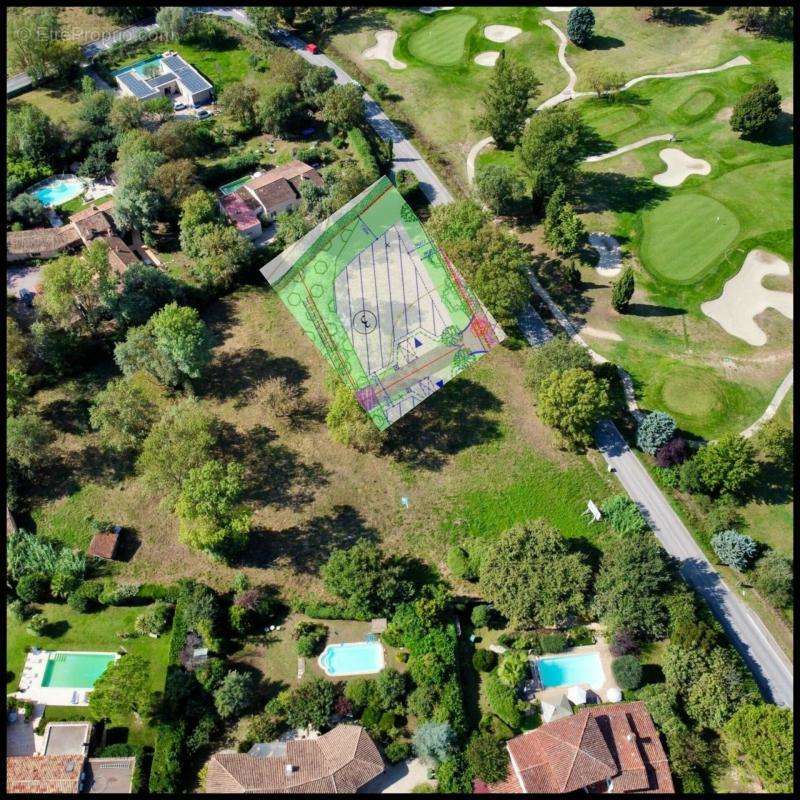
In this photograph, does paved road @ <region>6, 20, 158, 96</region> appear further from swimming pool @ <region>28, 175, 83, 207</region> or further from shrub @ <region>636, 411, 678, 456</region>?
shrub @ <region>636, 411, 678, 456</region>

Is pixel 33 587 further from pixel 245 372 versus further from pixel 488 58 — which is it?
pixel 488 58

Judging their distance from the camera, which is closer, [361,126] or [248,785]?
[248,785]

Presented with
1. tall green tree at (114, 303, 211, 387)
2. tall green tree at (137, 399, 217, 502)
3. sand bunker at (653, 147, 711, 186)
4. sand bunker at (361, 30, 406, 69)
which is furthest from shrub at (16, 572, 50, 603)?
sand bunker at (361, 30, 406, 69)

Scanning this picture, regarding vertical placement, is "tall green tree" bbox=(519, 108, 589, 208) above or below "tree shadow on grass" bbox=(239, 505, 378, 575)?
above

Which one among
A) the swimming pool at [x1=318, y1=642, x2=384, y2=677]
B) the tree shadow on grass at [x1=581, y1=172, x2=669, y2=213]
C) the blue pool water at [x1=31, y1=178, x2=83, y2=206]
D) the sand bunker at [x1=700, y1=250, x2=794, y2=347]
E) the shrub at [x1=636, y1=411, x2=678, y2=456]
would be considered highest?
the blue pool water at [x1=31, y1=178, x2=83, y2=206]

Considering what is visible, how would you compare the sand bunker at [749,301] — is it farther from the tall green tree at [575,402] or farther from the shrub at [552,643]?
the shrub at [552,643]

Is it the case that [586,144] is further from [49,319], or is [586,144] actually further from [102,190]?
[49,319]

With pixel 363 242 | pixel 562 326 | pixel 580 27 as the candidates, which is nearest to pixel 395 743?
pixel 363 242

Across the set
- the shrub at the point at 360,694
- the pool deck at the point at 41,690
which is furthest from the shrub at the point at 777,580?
the pool deck at the point at 41,690
